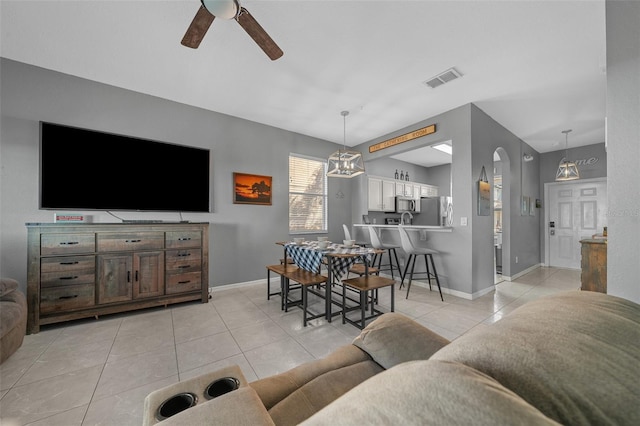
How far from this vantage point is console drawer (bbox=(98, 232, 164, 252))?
2725 millimetres

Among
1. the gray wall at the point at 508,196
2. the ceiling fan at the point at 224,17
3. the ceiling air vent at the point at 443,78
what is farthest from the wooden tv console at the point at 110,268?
the gray wall at the point at 508,196

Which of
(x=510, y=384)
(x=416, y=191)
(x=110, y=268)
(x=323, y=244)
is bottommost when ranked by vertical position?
(x=110, y=268)

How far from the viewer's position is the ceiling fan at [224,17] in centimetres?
154

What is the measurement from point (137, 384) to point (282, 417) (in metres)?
1.72

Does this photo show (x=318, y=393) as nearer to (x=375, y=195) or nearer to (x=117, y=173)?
(x=117, y=173)

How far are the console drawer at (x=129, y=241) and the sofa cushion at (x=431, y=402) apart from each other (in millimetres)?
3395

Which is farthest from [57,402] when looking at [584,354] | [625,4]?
[625,4]

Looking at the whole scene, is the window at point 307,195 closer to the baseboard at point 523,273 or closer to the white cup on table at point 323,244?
the white cup on table at point 323,244

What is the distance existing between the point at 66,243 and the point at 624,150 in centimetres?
461

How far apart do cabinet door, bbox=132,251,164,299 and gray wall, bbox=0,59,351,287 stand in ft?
2.29

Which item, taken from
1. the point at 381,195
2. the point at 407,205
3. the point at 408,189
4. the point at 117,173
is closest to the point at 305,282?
the point at 117,173

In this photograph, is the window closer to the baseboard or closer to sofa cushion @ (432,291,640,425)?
the baseboard

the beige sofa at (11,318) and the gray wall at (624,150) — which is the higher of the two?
the gray wall at (624,150)

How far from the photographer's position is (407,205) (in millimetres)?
6684
